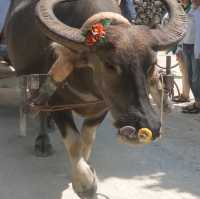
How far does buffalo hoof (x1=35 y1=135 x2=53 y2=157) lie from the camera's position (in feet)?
18.1

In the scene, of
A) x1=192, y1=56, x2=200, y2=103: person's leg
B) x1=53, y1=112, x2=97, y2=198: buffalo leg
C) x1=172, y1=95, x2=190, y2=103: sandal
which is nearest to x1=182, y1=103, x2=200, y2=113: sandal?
x1=192, y1=56, x2=200, y2=103: person's leg

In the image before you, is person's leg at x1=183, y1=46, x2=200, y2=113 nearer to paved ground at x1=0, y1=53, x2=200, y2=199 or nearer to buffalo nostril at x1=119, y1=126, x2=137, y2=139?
paved ground at x1=0, y1=53, x2=200, y2=199

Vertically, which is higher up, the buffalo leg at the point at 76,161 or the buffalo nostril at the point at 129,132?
the buffalo nostril at the point at 129,132

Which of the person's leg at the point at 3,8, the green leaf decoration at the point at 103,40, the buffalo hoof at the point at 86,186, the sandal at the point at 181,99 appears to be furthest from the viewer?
the sandal at the point at 181,99

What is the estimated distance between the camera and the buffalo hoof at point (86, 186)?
165 inches

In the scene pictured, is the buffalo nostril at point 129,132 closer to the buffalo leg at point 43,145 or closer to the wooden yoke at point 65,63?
the wooden yoke at point 65,63

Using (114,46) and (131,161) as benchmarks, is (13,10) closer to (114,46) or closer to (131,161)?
(131,161)

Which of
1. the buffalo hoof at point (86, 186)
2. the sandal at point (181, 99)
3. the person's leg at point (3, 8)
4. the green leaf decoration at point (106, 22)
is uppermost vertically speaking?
the green leaf decoration at point (106, 22)

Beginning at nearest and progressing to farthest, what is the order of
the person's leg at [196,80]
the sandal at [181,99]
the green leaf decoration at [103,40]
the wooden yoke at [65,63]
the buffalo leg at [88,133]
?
the green leaf decoration at [103,40] → the wooden yoke at [65,63] → the buffalo leg at [88,133] → the person's leg at [196,80] → the sandal at [181,99]

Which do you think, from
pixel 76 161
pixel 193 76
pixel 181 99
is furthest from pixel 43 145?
pixel 181 99

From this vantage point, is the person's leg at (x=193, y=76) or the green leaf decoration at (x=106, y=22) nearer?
the green leaf decoration at (x=106, y=22)

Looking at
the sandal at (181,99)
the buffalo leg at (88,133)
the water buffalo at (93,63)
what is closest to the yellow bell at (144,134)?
the water buffalo at (93,63)

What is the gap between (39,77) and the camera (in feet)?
14.3

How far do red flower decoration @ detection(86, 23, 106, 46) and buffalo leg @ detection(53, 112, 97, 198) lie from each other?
3.37 ft
